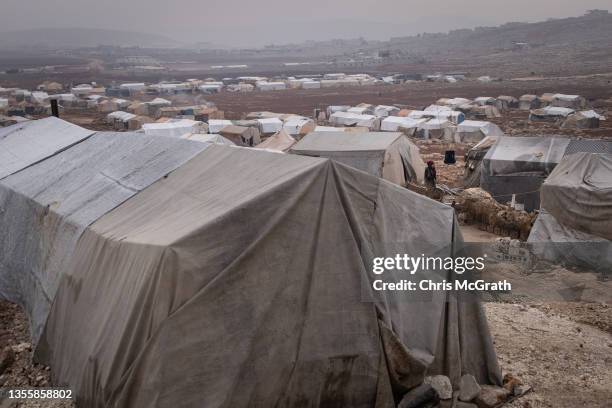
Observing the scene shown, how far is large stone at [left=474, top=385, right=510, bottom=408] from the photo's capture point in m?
5.21

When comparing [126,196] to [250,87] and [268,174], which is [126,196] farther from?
[250,87]

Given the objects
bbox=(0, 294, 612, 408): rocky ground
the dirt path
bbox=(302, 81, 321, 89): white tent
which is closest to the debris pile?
bbox=(0, 294, 612, 408): rocky ground

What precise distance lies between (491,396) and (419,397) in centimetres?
84

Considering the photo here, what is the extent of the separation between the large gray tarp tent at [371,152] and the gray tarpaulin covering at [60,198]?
9.13 metres

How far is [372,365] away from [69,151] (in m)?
7.18

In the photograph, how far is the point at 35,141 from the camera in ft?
35.9

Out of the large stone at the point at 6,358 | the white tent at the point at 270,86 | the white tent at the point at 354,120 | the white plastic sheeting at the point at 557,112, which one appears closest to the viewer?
the large stone at the point at 6,358

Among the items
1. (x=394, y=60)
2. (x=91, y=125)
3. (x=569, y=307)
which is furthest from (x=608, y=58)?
(x=569, y=307)

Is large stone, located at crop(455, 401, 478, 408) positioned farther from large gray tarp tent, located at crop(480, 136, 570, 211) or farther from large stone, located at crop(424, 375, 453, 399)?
large gray tarp tent, located at crop(480, 136, 570, 211)

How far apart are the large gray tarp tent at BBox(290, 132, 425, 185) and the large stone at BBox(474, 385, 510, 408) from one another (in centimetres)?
1188

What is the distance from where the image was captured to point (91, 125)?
43281 millimetres

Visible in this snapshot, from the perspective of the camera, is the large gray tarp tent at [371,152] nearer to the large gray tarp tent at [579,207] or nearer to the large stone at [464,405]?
the large gray tarp tent at [579,207]

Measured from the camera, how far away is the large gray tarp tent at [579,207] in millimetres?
10400

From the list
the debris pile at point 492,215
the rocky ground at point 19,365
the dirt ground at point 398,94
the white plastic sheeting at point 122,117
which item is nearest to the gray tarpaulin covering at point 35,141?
the rocky ground at point 19,365
